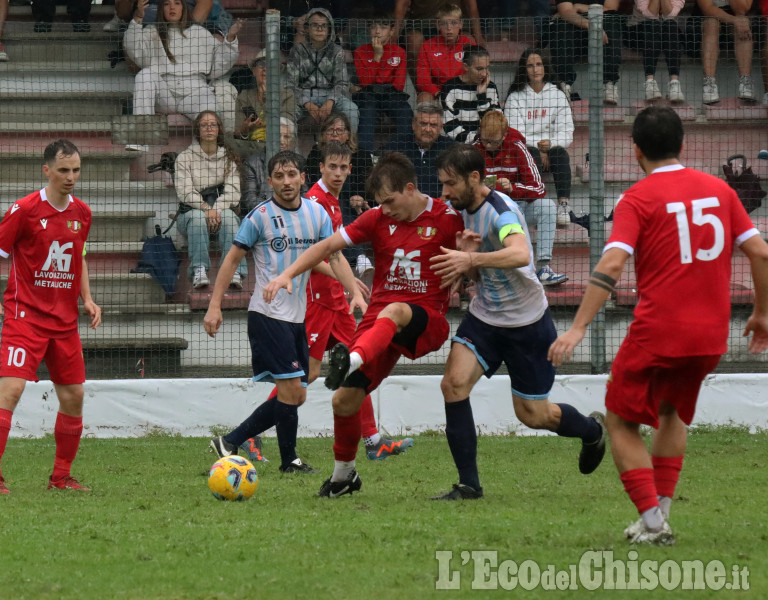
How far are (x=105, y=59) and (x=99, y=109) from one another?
23.0 inches

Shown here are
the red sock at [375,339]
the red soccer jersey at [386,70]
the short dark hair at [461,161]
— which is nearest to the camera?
the red sock at [375,339]

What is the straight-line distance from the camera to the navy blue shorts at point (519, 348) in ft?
22.0

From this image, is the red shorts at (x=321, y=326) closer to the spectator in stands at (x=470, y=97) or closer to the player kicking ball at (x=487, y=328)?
the player kicking ball at (x=487, y=328)

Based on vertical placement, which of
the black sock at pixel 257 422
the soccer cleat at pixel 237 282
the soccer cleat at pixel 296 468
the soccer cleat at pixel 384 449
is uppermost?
the soccer cleat at pixel 237 282

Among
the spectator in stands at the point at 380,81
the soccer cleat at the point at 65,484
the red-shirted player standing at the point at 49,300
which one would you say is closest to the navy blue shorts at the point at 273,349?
the red-shirted player standing at the point at 49,300

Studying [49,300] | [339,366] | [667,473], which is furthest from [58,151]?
[667,473]

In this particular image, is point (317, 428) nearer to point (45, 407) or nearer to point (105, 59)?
point (45, 407)

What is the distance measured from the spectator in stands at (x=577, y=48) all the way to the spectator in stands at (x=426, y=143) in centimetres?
137

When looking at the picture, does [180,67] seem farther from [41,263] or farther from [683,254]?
[683,254]

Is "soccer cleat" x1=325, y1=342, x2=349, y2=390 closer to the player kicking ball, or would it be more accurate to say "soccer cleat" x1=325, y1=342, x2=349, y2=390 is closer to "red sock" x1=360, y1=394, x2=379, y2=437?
the player kicking ball

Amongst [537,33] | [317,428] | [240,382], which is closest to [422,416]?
[317,428]

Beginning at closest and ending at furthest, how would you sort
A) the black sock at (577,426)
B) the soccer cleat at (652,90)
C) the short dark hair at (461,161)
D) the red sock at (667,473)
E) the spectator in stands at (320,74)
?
the red sock at (667,473) → the short dark hair at (461,161) → the black sock at (577,426) → the spectator in stands at (320,74) → the soccer cleat at (652,90)

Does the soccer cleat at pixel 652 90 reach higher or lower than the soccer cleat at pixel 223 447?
higher

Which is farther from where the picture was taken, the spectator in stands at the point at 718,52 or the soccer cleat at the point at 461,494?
the spectator in stands at the point at 718,52
